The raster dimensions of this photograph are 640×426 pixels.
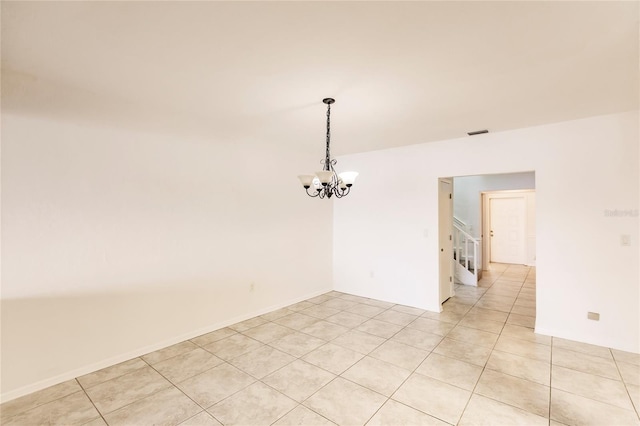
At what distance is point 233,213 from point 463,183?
20.9ft

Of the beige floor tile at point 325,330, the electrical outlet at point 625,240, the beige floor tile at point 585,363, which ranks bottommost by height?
the beige floor tile at point 325,330

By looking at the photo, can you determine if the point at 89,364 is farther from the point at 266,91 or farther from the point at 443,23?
the point at 443,23

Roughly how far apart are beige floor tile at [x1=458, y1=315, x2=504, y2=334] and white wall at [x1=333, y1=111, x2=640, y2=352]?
1.45ft

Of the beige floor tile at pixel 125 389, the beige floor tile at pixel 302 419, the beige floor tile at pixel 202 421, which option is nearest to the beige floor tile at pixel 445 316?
the beige floor tile at pixel 302 419

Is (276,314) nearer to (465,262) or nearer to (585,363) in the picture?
(585,363)

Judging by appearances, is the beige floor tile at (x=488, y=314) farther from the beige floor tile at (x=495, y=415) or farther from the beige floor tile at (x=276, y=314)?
the beige floor tile at (x=276, y=314)

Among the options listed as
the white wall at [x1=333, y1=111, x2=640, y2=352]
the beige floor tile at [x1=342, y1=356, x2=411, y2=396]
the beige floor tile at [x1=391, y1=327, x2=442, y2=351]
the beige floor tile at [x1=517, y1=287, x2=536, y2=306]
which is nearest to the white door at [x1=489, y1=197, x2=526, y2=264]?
the beige floor tile at [x1=517, y1=287, x2=536, y2=306]

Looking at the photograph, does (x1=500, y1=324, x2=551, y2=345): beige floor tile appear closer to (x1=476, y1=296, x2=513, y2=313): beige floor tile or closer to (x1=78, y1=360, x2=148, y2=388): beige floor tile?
(x1=476, y1=296, x2=513, y2=313): beige floor tile

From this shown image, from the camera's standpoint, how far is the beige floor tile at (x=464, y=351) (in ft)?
9.80

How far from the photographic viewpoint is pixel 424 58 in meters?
2.05

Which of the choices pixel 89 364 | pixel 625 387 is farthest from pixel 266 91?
pixel 625 387

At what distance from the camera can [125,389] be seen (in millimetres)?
2562

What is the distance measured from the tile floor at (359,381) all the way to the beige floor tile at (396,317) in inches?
4.4

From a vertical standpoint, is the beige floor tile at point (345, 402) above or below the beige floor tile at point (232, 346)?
above
